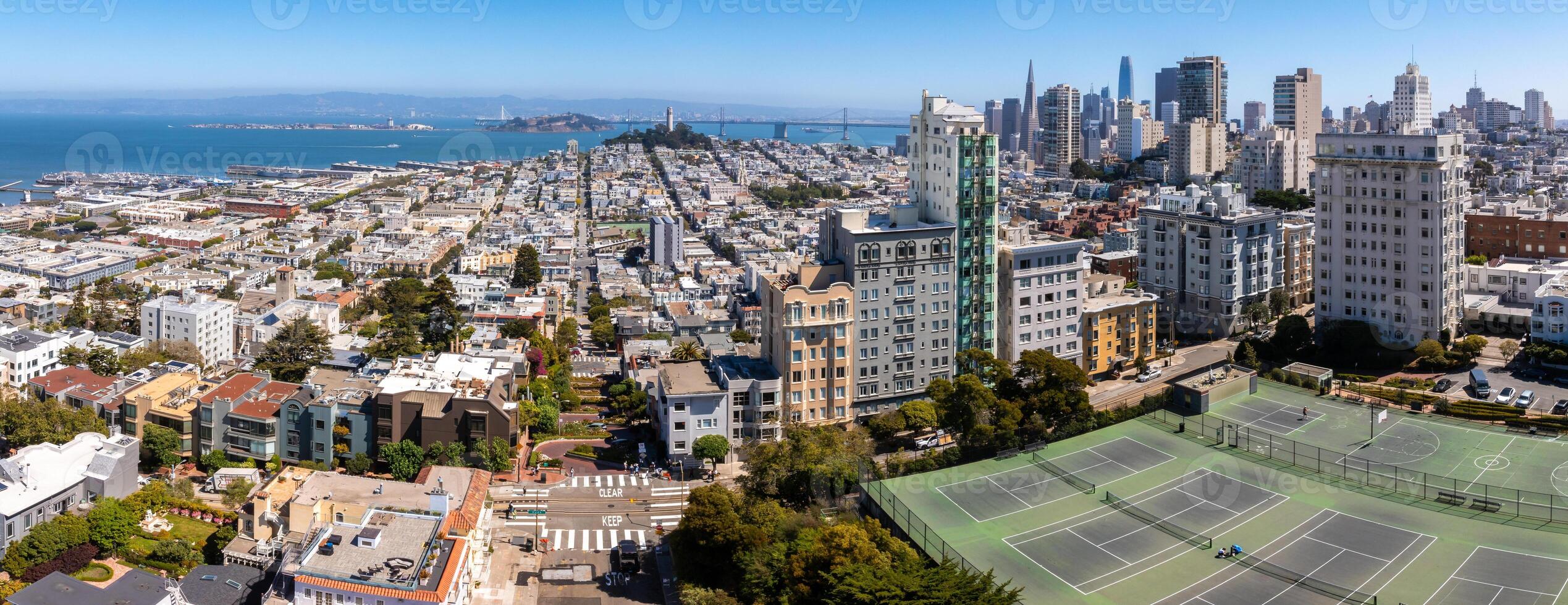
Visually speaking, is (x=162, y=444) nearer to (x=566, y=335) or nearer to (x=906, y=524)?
(x=906, y=524)

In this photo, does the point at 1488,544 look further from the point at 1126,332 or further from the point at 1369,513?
the point at 1126,332

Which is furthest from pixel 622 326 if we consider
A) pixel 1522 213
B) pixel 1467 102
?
Result: pixel 1467 102

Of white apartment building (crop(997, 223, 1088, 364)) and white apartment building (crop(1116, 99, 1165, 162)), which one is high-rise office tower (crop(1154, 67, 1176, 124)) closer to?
white apartment building (crop(1116, 99, 1165, 162))

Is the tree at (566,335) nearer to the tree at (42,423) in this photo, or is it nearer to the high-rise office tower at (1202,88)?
the tree at (42,423)

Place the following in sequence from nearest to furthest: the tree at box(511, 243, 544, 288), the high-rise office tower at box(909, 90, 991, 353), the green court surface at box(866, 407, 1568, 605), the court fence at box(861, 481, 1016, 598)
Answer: the green court surface at box(866, 407, 1568, 605) → the court fence at box(861, 481, 1016, 598) → the high-rise office tower at box(909, 90, 991, 353) → the tree at box(511, 243, 544, 288)

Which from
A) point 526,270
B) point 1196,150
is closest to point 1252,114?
point 1196,150

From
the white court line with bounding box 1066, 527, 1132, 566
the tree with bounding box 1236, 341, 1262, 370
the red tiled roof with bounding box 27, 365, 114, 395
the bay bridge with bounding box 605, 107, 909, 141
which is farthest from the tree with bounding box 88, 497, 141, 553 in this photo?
the bay bridge with bounding box 605, 107, 909, 141
